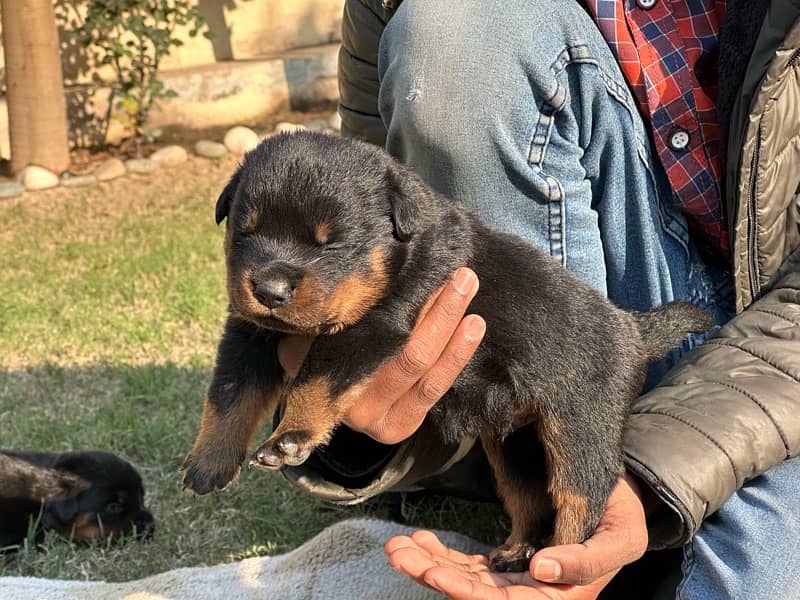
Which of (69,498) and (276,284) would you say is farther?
(69,498)

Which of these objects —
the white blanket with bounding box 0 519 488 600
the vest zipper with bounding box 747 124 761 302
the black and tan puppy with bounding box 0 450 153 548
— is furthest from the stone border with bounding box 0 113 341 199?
the vest zipper with bounding box 747 124 761 302

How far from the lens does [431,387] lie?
2641 millimetres

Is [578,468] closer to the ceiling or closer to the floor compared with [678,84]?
closer to the floor

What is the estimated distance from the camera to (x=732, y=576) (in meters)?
2.70

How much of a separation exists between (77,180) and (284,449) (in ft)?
20.9

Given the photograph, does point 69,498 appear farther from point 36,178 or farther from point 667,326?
point 36,178

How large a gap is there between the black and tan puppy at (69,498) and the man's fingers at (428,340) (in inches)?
63.1

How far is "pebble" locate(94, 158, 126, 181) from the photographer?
841 cm

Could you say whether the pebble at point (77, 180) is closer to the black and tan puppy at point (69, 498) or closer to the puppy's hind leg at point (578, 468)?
the black and tan puppy at point (69, 498)

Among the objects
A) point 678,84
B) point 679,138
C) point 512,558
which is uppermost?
point 678,84

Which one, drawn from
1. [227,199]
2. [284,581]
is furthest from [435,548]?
[227,199]

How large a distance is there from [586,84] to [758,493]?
1.21m

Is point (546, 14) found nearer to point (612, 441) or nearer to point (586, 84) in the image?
point (586, 84)

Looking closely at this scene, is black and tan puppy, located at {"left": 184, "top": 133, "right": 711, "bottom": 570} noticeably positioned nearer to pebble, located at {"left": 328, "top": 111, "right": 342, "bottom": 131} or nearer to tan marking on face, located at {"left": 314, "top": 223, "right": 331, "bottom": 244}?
tan marking on face, located at {"left": 314, "top": 223, "right": 331, "bottom": 244}
